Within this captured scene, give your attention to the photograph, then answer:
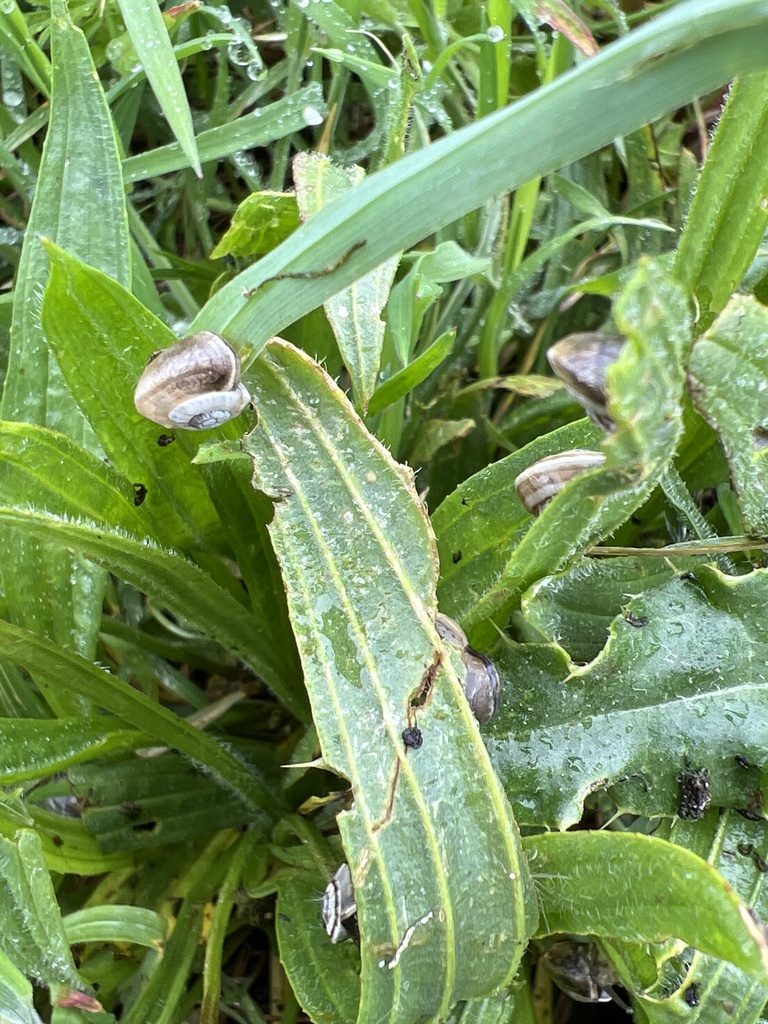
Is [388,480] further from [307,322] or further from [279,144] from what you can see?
[279,144]

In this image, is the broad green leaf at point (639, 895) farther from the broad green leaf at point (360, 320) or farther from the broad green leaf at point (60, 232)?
the broad green leaf at point (60, 232)

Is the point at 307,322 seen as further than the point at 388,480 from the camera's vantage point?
Yes

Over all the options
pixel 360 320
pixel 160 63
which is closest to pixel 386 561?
pixel 360 320

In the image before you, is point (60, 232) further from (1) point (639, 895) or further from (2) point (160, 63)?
(1) point (639, 895)

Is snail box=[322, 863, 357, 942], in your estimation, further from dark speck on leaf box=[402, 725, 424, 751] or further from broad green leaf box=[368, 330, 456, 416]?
broad green leaf box=[368, 330, 456, 416]

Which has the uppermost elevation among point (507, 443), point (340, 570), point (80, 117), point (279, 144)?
point (80, 117)

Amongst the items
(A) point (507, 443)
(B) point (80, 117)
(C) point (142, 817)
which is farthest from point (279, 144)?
(C) point (142, 817)

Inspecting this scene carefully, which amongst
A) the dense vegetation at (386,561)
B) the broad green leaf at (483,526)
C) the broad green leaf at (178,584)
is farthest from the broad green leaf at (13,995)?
the broad green leaf at (483,526)
